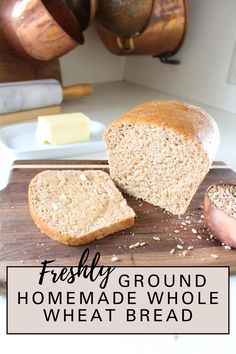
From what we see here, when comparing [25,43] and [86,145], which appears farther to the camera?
[25,43]

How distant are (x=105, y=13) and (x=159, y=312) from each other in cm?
126

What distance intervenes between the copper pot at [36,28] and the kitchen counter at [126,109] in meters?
0.28

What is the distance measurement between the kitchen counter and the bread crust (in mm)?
263

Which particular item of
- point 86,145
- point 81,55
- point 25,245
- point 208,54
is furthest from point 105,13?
point 25,245

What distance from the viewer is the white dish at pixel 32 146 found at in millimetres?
1144

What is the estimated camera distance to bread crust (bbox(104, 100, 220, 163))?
0.93 m

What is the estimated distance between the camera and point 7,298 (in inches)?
26.6

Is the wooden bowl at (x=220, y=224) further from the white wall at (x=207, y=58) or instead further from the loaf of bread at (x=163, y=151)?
the white wall at (x=207, y=58)

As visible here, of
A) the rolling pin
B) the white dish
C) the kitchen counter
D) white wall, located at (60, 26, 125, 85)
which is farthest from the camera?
white wall, located at (60, 26, 125, 85)

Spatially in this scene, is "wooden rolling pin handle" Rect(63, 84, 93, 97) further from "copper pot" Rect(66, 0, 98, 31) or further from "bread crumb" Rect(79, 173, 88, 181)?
"bread crumb" Rect(79, 173, 88, 181)

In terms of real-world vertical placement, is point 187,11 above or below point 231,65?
above

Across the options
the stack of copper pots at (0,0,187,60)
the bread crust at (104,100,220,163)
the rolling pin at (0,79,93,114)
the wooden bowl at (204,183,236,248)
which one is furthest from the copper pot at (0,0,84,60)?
the wooden bowl at (204,183,236,248)

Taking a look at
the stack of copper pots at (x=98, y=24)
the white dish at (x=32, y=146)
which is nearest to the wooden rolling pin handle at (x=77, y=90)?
the stack of copper pots at (x=98, y=24)

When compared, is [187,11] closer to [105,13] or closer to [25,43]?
[105,13]
